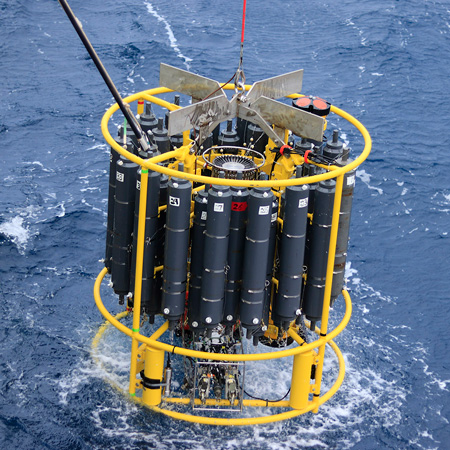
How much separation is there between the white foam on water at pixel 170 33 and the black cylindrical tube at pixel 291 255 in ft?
109

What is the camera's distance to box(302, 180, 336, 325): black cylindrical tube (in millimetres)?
34719

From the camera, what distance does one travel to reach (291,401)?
125 ft

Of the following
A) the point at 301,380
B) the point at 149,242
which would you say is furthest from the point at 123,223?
the point at 301,380

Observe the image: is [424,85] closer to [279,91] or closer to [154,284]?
[279,91]

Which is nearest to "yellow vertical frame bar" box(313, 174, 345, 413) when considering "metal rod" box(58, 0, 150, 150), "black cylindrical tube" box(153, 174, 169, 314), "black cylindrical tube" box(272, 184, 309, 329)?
"black cylindrical tube" box(272, 184, 309, 329)

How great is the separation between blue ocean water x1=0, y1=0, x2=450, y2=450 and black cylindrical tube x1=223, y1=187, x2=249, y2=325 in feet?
19.8

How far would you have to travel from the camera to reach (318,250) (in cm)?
3541

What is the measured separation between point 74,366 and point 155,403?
17.6ft

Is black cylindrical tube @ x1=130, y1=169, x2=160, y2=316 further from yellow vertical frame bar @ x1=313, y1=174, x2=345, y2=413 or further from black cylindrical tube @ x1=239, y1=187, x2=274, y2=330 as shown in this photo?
yellow vertical frame bar @ x1=313, y1=174, x2=345, y2=413

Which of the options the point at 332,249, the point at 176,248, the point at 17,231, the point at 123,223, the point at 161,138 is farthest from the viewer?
the point at 17,231

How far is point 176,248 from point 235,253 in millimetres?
2072

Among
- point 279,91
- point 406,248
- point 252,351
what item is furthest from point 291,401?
point 406,248

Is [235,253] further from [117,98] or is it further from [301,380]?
[117,98]

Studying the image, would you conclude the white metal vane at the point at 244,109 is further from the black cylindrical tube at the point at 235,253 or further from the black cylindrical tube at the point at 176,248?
the black cylindrical tube at the point at 235,253
